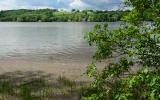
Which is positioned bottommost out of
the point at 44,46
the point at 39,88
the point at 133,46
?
the point at 44,46

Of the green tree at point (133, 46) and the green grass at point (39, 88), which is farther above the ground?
the green tree at point (133, 46)

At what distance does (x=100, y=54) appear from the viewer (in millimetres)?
6977

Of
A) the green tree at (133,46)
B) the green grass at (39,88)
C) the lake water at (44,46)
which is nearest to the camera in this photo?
the green tree at (133,46)

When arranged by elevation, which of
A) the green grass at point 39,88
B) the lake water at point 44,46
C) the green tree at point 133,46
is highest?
the green tree at point 133,46

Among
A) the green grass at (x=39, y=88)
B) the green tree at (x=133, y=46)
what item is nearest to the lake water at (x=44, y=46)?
the green tree at (x=133, y=46)

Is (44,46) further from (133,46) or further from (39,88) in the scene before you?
(133,46)

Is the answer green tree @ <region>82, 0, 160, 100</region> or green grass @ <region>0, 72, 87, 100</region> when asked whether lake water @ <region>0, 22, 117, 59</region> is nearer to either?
green tree @ <region>82, 0, 160, 100</region>

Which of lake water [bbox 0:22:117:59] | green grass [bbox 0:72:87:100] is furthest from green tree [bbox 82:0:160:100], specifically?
green grass [bbox 0:72:87:100]

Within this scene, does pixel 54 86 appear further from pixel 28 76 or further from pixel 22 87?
pixel 28 76

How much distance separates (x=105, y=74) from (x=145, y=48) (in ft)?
3.28

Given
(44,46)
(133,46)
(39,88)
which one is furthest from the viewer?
(44,46)

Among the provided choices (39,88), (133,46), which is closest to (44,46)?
(39,88)

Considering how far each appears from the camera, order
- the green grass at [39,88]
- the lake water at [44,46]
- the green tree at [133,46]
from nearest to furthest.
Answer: the green tree at [133,46]
the green grass at [39,88]
the lake water at [44,46]

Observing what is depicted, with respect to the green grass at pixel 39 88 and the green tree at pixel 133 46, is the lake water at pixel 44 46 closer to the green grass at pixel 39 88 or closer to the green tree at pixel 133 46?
the green tree at pixel 133 46
